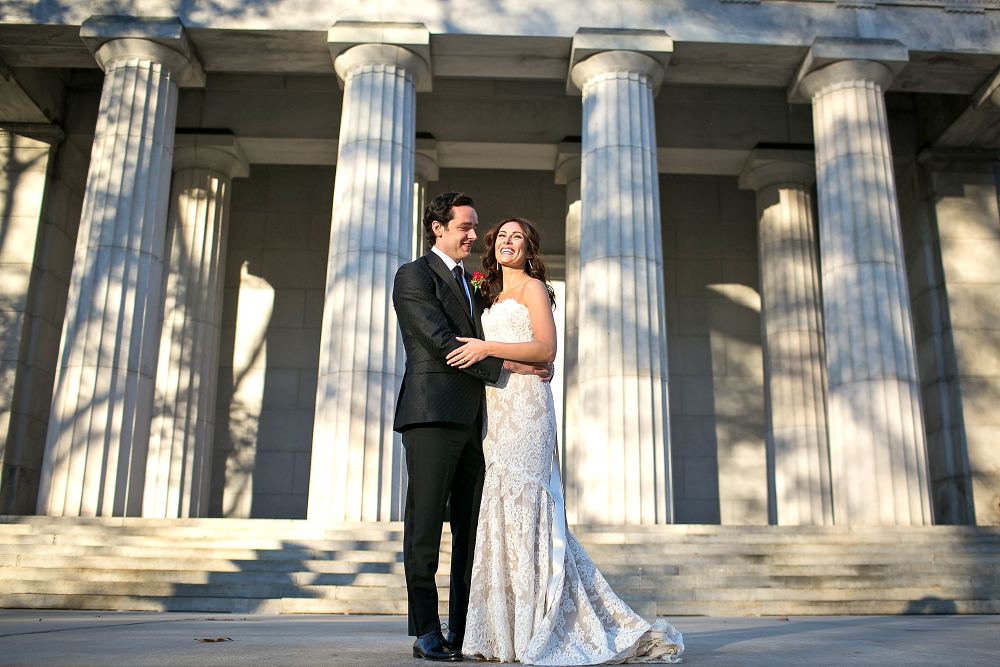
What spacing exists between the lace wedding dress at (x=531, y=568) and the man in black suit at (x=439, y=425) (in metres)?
0.13

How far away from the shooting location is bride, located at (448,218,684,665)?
18.7ft

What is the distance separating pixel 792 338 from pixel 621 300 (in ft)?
24.3

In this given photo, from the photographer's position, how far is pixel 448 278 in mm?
6180

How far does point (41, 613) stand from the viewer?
11797mm

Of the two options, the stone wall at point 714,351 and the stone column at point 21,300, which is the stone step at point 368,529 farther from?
the stone wall at point 714,351

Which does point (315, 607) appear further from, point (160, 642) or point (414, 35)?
point (414, 35)

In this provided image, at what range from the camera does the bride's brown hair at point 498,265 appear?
636 centimetres

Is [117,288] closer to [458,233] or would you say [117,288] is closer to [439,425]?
[458,233]

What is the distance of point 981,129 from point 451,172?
1392 cm

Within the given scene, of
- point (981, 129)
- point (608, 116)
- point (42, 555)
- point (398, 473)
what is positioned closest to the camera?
point (42, 555)

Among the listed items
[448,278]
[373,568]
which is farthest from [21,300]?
[448,278]

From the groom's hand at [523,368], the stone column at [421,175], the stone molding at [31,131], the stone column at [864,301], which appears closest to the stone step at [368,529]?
the stone column at [864,301]

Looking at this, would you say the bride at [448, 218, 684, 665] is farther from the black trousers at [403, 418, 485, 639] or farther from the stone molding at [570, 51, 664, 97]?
the stone molding at [570, 51, 664, 97]

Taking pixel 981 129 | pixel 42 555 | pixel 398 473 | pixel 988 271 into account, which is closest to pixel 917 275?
pixel 988 271
